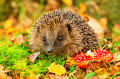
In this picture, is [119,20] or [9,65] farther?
[119,20]

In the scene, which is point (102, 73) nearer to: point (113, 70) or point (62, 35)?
point (113, 70)

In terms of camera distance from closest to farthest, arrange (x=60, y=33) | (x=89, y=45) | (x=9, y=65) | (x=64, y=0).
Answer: (x=9, y=65) < (x=60, y=33) < (x=89, y=45) < (x=64, y=0)

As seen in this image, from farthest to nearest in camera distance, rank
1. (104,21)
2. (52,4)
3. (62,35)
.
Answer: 1. (52,4)
2. (104,21)
3. (62,35)

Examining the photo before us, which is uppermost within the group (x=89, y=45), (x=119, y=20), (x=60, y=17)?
(x=119, y=20)

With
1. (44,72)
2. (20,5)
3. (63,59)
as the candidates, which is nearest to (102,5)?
(20,5)

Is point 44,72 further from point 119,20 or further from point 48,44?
point 119,20

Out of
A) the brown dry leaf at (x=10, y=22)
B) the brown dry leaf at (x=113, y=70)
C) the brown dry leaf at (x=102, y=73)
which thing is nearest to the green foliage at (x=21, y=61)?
the brown dry leaf at (x=102, y=73)

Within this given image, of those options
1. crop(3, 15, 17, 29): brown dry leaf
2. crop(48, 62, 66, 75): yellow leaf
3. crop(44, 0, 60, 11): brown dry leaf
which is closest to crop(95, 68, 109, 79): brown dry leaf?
crop(48, 62, 66, 75): yellow leaf

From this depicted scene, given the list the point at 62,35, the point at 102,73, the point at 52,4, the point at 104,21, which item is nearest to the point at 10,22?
the point at 52,4

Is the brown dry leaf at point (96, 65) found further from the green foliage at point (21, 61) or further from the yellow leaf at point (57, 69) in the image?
the green foliage at point (21, 61)

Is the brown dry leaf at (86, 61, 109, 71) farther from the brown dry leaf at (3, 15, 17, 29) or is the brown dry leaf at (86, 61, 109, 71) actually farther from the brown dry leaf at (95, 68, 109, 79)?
the brown dry leaf at (3, 15, 17, 29)
